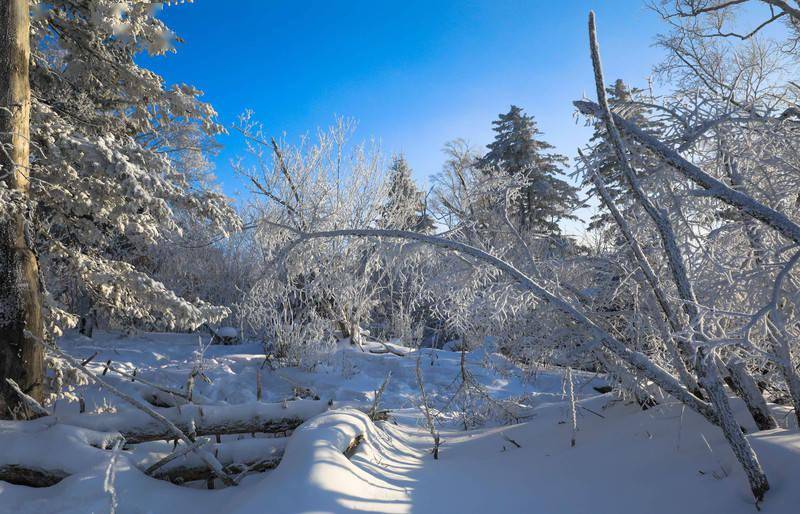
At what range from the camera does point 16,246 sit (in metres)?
4.27

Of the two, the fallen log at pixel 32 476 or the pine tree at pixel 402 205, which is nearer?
the fallen log at pixel 32 476

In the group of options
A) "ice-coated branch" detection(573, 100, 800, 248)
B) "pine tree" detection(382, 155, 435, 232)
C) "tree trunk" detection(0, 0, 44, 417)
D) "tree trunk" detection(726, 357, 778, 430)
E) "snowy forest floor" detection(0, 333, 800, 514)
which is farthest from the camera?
"pine tree" detection(382, 155, 435, 232)

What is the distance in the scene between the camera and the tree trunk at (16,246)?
4129 millimetres

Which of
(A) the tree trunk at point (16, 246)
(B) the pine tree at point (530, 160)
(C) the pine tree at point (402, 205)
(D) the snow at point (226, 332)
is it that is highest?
(B) the pine tree at point (530, 160)

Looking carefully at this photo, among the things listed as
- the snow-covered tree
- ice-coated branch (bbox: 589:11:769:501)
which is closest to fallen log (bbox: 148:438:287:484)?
the snow-covered tree

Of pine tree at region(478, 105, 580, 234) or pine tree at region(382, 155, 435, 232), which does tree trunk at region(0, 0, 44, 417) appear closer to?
A: pine tree at region(382, 155, 435, 232)

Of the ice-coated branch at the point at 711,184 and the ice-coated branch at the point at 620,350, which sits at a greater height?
the ice-coated branch at the point at 711,184

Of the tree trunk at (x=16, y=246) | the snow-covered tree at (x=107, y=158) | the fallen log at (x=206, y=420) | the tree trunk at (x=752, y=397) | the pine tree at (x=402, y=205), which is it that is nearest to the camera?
the tree trunk at (x=752, y=397)

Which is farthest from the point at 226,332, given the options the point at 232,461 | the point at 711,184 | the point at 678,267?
the point at 711,184

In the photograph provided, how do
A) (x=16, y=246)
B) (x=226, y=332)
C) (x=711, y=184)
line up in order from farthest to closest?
1. (x=226, y=332)
2. (x=16, y=246)
3. (x=711, y=184)

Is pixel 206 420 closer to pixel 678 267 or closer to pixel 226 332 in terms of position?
pixel 678 267

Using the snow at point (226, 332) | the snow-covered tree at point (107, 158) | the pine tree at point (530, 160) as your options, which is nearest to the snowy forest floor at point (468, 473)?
the snow-covered tree at point (107, 158)

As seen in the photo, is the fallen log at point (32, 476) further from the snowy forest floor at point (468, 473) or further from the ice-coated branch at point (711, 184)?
the ice-coated branch at point (711, 184)

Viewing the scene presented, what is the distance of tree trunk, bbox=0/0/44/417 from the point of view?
13.5ft
